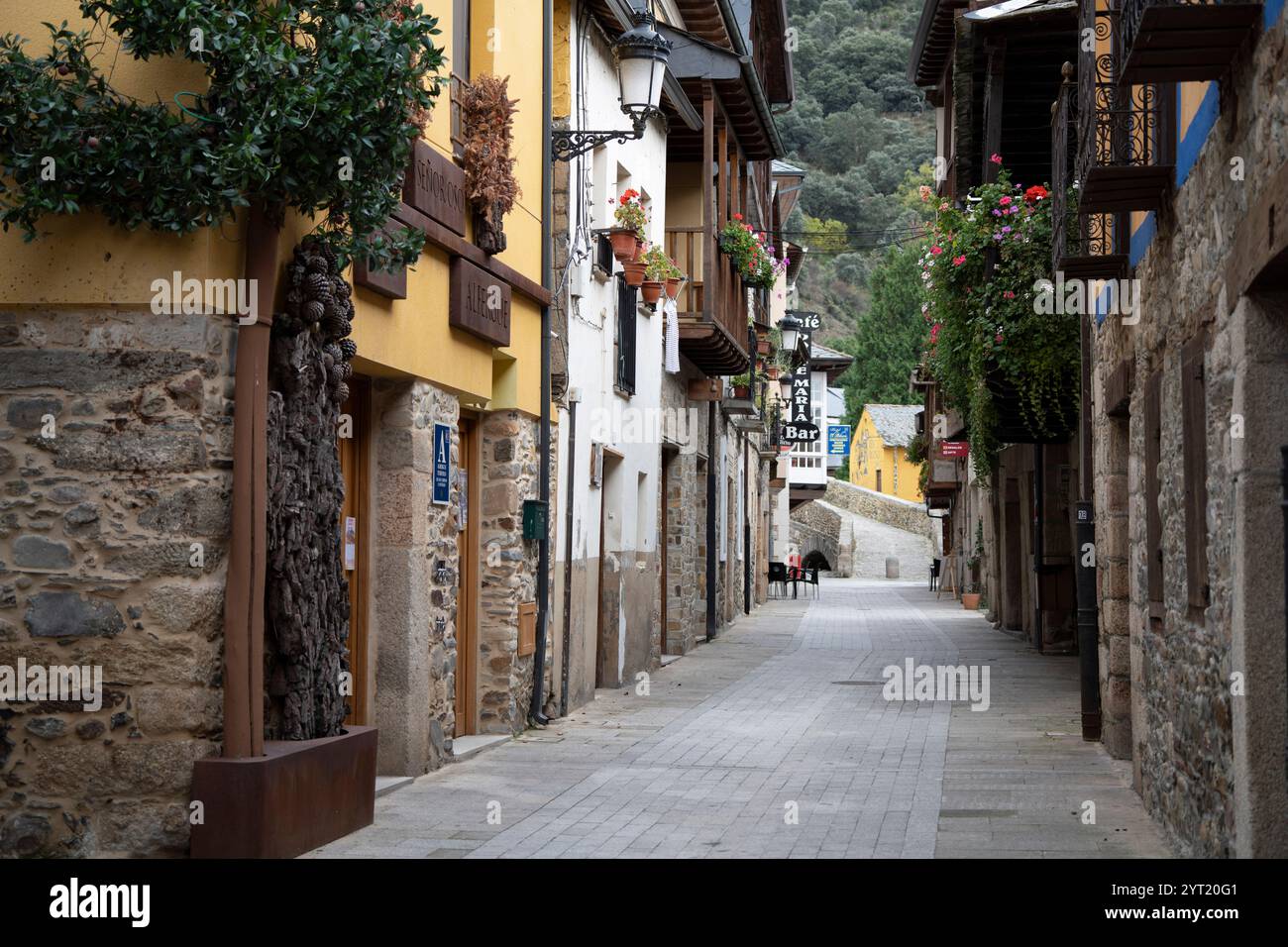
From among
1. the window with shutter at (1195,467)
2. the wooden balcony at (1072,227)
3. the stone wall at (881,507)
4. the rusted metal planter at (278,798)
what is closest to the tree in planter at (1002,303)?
the wooden balcony at (1072,227)

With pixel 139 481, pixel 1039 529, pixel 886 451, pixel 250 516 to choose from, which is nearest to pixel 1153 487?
pixel 250 516

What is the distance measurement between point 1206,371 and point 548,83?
23.3 feet

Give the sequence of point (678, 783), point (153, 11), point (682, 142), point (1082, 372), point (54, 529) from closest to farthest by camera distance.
→ point (153, 11), point (54, 529), point (678, 783), point (1082, 372), point (682, 142)

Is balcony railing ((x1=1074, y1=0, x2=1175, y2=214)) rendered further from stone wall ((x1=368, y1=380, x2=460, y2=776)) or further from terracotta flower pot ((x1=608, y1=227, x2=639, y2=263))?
terracotta flower pot ((x1=608, y1=227, x2=639, y2=263))

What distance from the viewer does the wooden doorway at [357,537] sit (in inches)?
363

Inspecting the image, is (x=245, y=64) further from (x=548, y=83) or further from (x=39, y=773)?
(x=548, y=83)

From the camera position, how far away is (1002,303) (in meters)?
14.1

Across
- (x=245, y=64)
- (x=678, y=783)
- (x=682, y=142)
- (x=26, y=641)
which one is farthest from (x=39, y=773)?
(x=682, y=142)

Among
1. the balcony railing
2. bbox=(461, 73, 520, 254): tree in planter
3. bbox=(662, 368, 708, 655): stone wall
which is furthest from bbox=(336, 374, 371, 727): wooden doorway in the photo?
bbox=(662, 368, 708, 655): stone wall

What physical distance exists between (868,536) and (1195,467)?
185 ft

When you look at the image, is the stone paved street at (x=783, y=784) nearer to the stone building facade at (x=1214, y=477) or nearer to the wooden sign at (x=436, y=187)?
the stone building facade at (x=1214, y=477)

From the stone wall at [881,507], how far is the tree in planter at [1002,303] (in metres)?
47.0

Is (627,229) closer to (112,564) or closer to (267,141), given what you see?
(267,141)

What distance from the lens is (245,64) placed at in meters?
6.18
